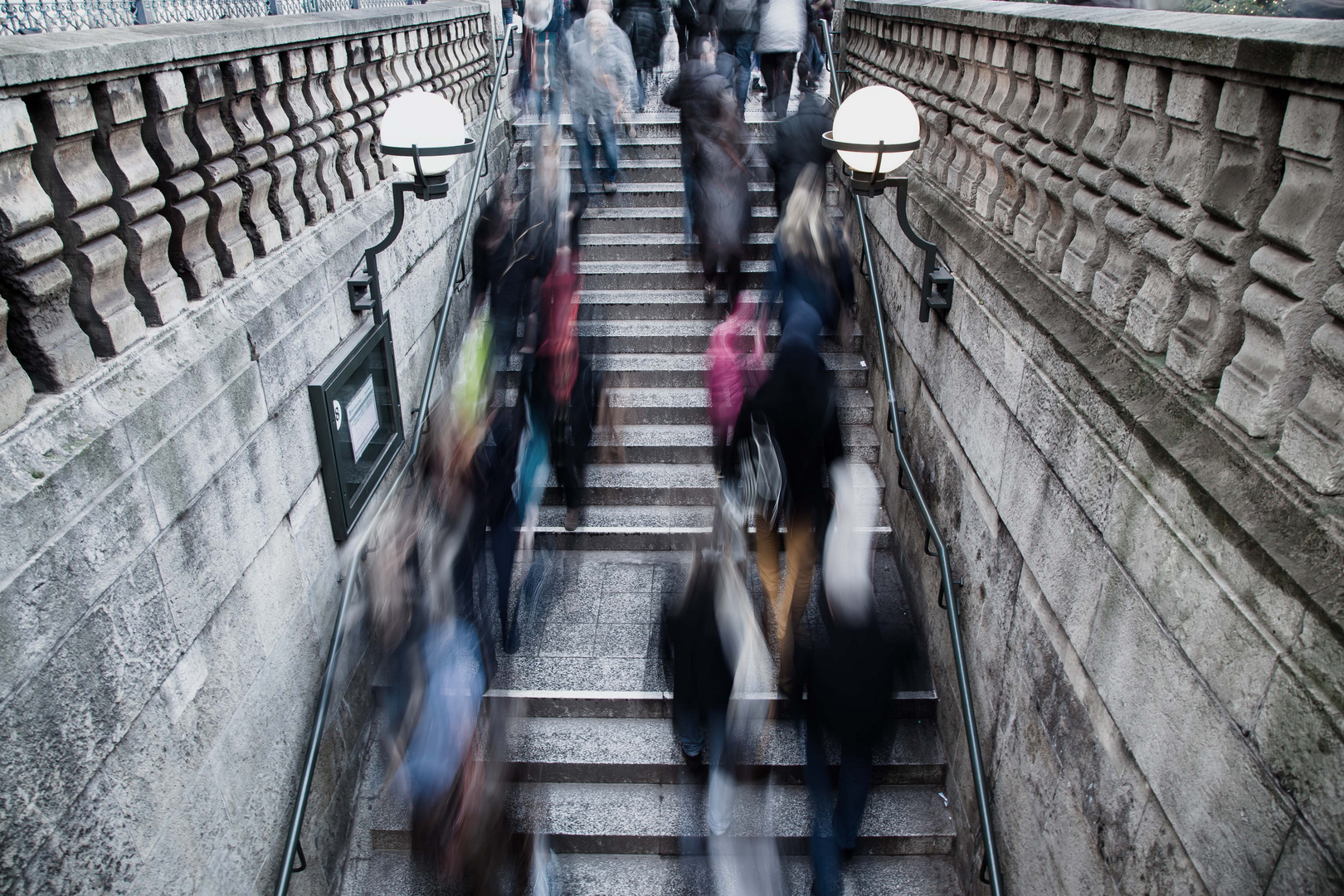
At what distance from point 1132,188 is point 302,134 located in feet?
12.2

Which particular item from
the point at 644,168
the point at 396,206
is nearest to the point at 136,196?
the point at 396,206

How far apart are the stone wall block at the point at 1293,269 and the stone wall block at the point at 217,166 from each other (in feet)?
11.7

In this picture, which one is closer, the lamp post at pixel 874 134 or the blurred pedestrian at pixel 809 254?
the lamp post at pixel 874 134

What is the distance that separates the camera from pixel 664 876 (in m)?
4.25

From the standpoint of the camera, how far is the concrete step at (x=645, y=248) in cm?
746

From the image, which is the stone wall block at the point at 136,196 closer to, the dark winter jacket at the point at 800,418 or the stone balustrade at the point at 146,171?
the stone balustrade at the point at 146,171

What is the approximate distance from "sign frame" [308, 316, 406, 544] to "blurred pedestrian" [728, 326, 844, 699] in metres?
1.99

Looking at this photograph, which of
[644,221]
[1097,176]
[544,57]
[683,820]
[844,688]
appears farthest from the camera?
[544,57]

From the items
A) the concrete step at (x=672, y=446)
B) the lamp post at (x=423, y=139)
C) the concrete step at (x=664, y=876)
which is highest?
the lamp post at (x=423, y=139)

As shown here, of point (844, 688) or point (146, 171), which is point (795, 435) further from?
point (146, 171)

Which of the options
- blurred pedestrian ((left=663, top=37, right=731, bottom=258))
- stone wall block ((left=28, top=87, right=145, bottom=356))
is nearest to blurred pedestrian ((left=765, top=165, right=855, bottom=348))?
blurred pedestrian ((left=663, top=37, right=731, bottom=258))

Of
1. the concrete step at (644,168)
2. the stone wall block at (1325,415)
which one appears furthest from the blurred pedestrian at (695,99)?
the stone wall block at (1325,415)

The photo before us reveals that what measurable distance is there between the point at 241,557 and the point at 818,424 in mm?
2579

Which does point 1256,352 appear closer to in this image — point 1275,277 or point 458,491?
point 1275,277
